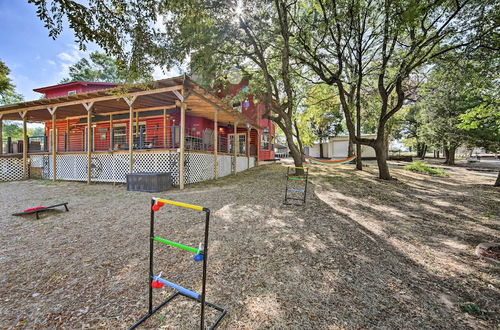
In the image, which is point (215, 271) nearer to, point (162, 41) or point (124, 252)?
point (124, 252)

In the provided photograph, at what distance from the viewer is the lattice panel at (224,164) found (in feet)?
37.7

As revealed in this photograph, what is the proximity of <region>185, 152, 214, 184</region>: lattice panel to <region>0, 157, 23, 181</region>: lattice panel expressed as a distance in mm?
10268

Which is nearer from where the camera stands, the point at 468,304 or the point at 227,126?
the point at 468,304

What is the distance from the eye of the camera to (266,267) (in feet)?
8.91

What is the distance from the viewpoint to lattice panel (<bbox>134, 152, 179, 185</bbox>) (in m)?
8.68

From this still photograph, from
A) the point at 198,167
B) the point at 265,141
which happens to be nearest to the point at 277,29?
the point at 198,167

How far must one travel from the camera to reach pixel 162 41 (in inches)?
211

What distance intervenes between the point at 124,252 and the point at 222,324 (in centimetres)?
212

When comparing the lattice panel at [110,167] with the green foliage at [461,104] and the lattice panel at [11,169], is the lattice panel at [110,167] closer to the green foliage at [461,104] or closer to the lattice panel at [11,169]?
the lattice panel at [11,169]

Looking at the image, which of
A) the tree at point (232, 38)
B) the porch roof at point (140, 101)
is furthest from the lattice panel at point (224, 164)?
the tree at point (232, 38)

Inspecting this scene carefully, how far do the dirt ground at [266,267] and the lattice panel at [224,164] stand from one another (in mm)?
6194

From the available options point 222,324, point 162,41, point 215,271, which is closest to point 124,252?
point 215,271

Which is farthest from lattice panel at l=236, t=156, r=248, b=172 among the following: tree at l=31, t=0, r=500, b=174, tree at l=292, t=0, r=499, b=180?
tree at l=292, t=0, r=499, b=180

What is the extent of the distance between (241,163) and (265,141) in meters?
5.52
